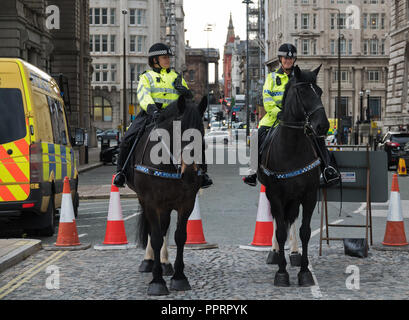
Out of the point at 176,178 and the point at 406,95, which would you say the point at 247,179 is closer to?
the point at 176,178

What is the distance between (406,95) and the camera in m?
63.5

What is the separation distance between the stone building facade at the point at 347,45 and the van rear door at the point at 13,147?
9550 cm

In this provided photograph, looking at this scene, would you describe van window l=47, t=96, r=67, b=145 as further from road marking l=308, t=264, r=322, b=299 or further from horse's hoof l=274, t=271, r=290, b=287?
road marking l=308, t=264, r=322, b=299

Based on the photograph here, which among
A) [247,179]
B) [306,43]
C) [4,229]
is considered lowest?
[4,229]

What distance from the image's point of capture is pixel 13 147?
12094 mm

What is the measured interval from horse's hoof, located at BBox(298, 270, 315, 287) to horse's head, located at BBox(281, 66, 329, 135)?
1.52 metres

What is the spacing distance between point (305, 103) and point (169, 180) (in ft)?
5.71

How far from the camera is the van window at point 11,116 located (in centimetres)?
1214

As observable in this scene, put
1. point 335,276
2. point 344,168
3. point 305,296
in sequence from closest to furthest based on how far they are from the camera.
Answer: point 305,296 → point 335,276 → point 344,168

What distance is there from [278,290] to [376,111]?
102 metres

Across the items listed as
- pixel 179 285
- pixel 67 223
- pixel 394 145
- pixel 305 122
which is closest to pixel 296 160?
pixel 305 122

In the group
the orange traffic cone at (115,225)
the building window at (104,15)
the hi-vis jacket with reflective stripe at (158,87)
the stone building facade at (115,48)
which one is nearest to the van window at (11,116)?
the orange traffic cone at (115,225)

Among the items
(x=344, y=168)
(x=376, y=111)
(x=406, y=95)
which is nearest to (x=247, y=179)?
(x=344, y=168)

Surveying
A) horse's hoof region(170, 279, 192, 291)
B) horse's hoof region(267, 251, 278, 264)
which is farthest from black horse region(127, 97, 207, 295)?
horse's hoof region(267, 251, 278, 264)
